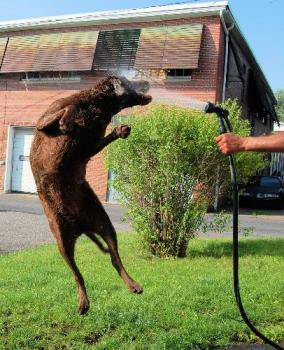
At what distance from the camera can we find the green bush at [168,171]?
9.09 m

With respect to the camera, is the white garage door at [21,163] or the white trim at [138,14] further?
the white garage door at [21,163]

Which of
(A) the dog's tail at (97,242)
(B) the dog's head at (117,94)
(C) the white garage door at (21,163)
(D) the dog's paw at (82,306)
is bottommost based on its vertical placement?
(D) the dog's paw at (82,306)

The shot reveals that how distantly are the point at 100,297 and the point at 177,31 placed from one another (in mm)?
14151

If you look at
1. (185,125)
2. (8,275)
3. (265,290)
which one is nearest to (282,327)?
(265,290)

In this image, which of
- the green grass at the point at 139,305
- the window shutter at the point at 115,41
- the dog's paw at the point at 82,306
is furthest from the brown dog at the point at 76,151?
the window shutter at the point at 115,41

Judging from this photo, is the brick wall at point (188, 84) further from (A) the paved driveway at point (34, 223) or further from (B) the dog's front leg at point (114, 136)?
(B) the dog's front leg at point (114, 136)

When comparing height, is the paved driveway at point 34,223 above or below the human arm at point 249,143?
below

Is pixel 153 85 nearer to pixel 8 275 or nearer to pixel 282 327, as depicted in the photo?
pixel 282 327

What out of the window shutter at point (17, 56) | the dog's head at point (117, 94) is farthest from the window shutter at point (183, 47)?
the dog's head at point (117, 94)

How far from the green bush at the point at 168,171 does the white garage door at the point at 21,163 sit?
43.3ft

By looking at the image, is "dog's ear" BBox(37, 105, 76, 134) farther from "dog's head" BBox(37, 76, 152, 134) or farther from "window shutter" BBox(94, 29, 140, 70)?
"window shutter" BBox(94, 29, 140, 70)

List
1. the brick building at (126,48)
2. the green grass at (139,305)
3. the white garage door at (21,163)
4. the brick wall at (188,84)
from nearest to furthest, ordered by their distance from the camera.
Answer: the green grass at (139,305) < the brick building at (126,48) < the brick wall at (188,84) < the white garage door at (21,163)

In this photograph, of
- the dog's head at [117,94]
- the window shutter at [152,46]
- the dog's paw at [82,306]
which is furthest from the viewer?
the window shutter at [152,46]

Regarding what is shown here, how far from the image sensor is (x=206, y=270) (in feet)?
26.3
